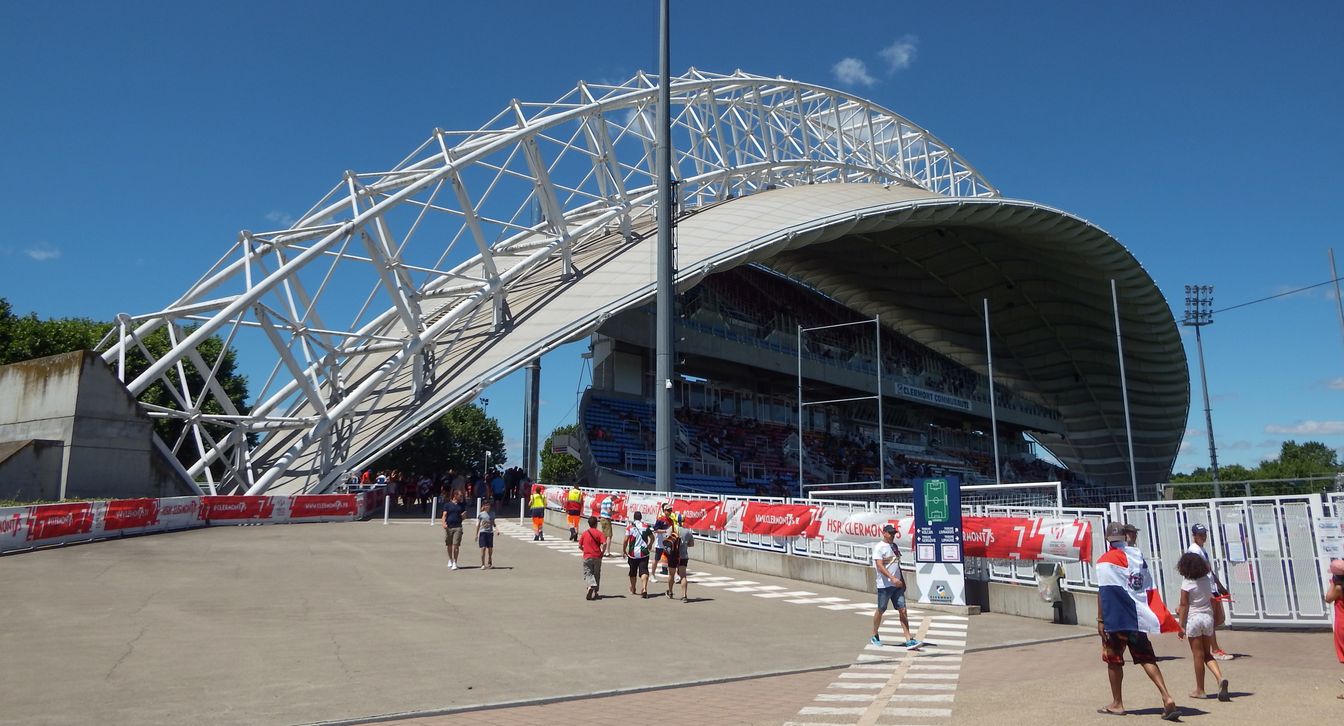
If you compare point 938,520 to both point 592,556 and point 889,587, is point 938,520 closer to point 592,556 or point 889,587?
point 889,587

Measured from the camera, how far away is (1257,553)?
12.8m

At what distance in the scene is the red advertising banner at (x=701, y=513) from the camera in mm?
22047

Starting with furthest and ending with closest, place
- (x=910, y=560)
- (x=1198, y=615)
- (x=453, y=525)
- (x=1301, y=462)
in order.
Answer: (x=1301, y=462)
(x=453, y=525)
(x=910, y=560)
(x=1198, y=615)

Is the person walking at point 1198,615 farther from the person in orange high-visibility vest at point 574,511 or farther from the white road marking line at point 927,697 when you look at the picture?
the person in orange high-visibility vest at point 574,511

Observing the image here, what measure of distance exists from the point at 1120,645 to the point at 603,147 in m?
34.9

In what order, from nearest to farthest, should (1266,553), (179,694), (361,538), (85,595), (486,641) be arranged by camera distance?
(179,694)
(486,641)
(1266,553)
(85,595)
(361,538)

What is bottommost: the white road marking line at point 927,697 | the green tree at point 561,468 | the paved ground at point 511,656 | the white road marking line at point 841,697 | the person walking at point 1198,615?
the white road marking line at point 841,697

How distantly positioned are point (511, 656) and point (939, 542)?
322 inches

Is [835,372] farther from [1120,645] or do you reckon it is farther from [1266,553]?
[1120,645]

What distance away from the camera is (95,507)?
71.8 feet

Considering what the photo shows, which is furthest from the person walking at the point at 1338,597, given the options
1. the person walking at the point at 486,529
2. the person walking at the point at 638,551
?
the person walking at the point at 486,529

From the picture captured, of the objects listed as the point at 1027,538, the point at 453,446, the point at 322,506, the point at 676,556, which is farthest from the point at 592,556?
the point at 453,446

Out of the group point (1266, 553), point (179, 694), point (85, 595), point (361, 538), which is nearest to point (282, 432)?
point (361, 538)

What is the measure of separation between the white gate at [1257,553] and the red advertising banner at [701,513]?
33.6 feet
